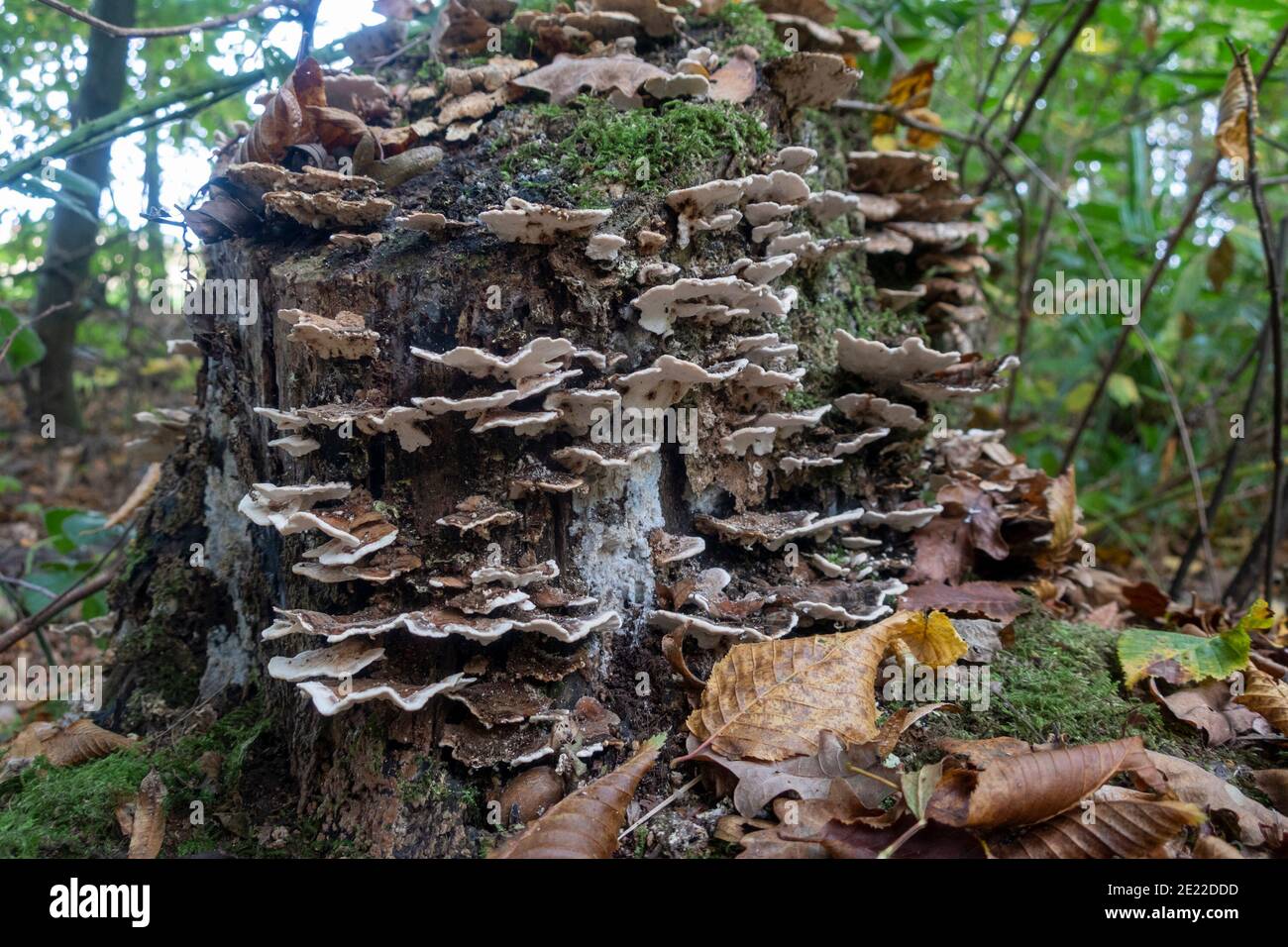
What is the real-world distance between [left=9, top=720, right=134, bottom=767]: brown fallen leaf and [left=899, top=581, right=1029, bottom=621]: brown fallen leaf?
4.18 meters

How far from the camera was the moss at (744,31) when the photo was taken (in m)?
4.86

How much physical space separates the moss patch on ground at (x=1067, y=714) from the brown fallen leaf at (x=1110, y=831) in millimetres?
581

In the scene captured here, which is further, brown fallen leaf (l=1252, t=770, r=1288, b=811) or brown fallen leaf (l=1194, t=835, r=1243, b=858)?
brown fallen leaf (l=1252, t=770, r=1288, b=811)

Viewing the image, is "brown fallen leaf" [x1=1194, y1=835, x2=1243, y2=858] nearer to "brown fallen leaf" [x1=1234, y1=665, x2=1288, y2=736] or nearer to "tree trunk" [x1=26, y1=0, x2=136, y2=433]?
"brown fallen leaf" [x1=1234, y1=665, x2=1288, y2=736]

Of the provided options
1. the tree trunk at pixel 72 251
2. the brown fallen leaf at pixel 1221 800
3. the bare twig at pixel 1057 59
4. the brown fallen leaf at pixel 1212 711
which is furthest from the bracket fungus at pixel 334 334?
the tree trunk at pixel 72 251

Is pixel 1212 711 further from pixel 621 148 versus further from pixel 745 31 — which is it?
pixel 745 31

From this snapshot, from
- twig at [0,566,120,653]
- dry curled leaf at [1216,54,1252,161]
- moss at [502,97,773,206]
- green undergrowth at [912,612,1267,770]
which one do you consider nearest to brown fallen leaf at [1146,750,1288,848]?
green undergrowth at [912,612,1267,770]

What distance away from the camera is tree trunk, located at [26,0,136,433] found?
30.3ft

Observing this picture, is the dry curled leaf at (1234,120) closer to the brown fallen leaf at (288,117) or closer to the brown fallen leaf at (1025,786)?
the brown fallen leaf at (1025,786)

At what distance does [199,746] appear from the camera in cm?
400

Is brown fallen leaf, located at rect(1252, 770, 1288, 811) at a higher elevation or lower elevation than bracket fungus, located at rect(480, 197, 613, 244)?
lower

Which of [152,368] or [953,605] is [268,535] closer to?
[953,605]

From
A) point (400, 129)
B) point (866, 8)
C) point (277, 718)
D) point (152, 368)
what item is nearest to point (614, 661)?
point (277, 718)

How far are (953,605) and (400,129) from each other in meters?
3.83
